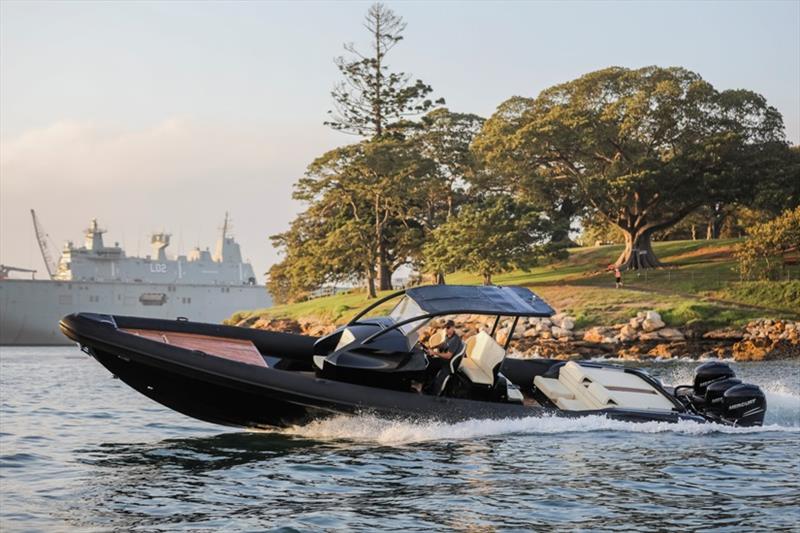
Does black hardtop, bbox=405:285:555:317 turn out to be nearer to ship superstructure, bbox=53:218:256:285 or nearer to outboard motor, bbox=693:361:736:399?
outboard motor, bbox=693:361:736:399

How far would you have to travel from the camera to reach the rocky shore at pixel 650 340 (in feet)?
141

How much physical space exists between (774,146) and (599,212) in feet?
35.6

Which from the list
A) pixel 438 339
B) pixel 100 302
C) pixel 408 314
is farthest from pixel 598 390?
pixel 100 302

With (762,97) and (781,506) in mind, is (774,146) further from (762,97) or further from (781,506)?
(781,506)

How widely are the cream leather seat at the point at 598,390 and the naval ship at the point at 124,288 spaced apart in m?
92.3

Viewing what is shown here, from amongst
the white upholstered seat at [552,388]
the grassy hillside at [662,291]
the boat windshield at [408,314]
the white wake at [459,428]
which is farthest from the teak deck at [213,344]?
the grassy hillside at [662,291]

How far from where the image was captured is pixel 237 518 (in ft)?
28.9

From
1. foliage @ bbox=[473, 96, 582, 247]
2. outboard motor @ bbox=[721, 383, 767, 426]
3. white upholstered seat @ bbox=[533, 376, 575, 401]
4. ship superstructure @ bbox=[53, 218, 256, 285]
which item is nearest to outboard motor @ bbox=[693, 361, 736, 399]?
outboard motor @ bbox=[721, 383, 767, 426]

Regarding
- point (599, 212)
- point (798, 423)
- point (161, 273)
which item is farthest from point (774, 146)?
point (161, 273)

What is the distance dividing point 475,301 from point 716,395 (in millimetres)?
4097

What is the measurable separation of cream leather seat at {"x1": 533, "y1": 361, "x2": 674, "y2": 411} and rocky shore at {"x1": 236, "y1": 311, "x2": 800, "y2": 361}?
2678 cm

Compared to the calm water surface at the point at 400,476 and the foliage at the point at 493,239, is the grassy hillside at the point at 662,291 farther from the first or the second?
the calm water surface at the point at 400,476

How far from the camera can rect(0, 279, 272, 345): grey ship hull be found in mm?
101375

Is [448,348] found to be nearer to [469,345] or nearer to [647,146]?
[469,345]
